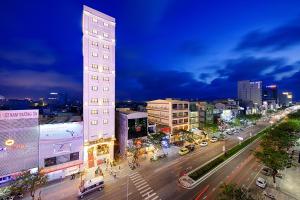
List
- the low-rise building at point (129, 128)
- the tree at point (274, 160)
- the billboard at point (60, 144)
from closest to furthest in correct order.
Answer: the tree at point (274, 160) → the billboard at point (60, 144) → the low-rise building at point (129, 128)

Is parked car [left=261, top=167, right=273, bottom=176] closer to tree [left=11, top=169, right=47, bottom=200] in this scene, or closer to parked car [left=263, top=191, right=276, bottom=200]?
parked car [left=263, top=191, right=276, bottom=200]

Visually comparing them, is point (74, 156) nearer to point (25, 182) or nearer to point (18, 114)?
point (25, 182)

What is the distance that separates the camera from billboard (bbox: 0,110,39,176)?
31.3 meters

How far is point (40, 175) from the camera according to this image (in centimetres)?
3108

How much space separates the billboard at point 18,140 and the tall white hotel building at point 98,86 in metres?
11.7

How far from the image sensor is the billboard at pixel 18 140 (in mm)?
31312

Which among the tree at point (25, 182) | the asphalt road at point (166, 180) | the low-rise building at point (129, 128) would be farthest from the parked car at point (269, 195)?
the tree at point (25, 182)

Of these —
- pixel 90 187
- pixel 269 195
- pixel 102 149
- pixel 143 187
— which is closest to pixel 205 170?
pixel 269 195

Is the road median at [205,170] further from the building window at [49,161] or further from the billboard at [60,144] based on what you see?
the building window at [49,161]

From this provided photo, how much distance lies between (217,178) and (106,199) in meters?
24.3

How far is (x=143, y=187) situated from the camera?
112 ft

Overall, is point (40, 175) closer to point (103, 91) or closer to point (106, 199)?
point (106, 199)

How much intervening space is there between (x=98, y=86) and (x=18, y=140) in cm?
2165

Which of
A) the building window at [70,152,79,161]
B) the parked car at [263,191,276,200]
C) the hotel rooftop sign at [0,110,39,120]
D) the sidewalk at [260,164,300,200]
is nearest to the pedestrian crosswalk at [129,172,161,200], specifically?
the building window at [70,152,79,161]
